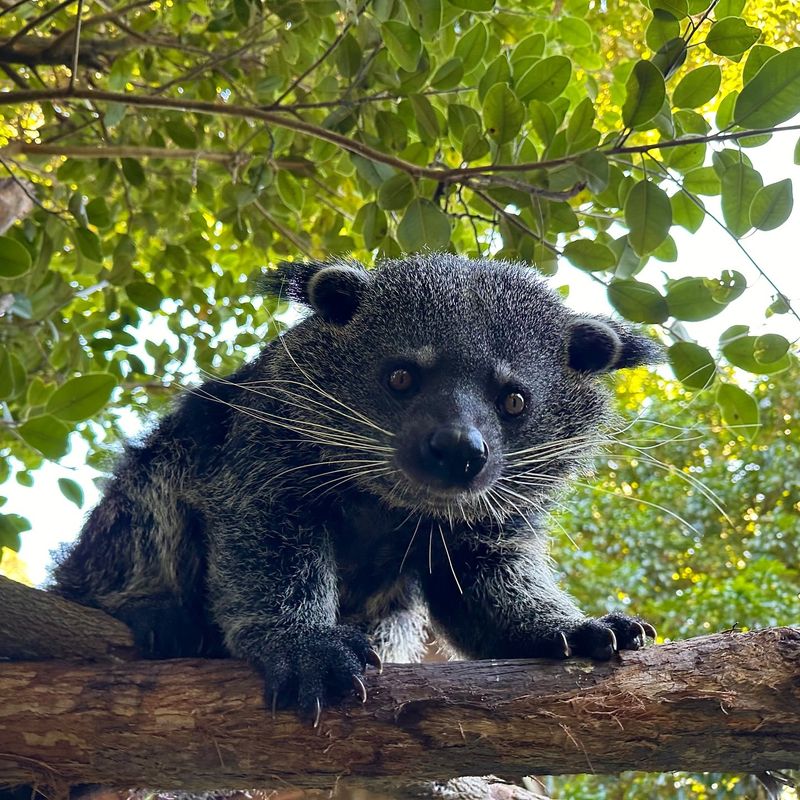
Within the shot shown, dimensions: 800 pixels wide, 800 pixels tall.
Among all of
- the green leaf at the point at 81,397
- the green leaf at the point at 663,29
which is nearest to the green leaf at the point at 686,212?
the green leaf at the point at 663,29

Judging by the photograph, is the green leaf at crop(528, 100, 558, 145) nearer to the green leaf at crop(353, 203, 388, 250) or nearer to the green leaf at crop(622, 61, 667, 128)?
the green leaf at crop(622, 61, 667, 128)

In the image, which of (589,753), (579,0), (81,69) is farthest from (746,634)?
(81,69)

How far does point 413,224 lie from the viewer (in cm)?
379

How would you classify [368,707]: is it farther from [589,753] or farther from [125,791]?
[125,791]

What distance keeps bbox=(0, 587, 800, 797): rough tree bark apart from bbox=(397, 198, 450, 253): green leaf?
1860 millimetres

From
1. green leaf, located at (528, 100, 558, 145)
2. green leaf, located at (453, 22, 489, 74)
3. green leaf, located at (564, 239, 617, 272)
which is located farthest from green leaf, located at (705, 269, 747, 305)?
green leaf, located at (453, 22, 489, 74)

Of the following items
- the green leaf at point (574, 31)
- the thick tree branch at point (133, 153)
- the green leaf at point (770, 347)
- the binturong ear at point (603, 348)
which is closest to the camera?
the green leaf at point (770, 347)

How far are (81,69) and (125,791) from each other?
420 cm

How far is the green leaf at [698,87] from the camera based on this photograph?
326 centimetres

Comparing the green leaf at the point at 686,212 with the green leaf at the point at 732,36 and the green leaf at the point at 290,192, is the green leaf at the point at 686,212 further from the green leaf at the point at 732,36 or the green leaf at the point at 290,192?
the green leaf at the point at 290,192

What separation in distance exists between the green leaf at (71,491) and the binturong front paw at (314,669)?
175 cm

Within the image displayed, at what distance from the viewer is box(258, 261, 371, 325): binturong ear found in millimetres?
3857

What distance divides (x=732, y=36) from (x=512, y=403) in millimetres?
1570

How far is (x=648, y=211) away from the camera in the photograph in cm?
321
